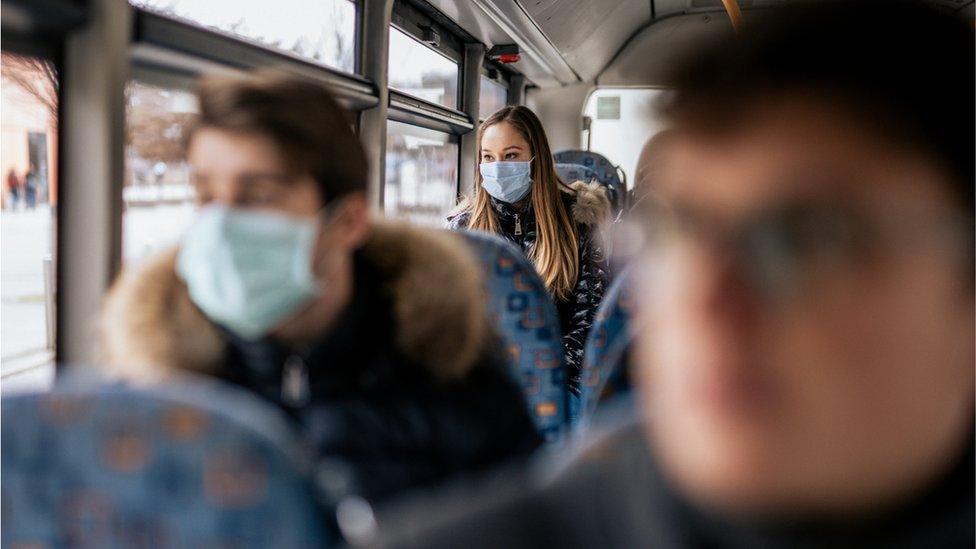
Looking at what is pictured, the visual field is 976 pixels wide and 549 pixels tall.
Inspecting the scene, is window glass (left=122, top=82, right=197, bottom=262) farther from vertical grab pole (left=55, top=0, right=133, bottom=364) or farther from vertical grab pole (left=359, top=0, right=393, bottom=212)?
vertical grab pole (left=359, top=0, right=393, bottom=212)

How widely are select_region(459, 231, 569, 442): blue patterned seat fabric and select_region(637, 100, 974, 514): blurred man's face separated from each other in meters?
1.40

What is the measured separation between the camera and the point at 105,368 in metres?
1.39

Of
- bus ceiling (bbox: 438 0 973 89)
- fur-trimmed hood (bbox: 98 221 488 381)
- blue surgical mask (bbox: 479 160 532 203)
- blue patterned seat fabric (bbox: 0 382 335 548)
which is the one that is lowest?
blue patterned seat fabric (bbox: 0 382 335 548)

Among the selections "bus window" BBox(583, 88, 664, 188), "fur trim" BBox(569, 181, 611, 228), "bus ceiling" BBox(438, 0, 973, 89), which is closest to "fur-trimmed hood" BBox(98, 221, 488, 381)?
"fur trim" BBox(569, 181, 611, 228)

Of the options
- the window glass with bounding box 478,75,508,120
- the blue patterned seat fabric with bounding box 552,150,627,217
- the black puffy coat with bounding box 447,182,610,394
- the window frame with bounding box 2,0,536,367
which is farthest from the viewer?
the blue patterned seat fabric with bounding box 552,150,627,217

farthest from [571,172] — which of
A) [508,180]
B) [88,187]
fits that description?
[88,187]

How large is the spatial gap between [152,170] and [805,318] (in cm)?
188

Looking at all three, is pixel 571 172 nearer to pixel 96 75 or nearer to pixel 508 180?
pixel 508 180

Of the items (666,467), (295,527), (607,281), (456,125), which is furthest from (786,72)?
(456,125)

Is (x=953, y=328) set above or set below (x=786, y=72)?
below

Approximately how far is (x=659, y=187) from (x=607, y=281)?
2309 mm

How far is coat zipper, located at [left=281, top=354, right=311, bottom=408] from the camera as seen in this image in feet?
4.25

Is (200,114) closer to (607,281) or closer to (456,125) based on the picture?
(607,281)

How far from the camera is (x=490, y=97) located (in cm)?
605
